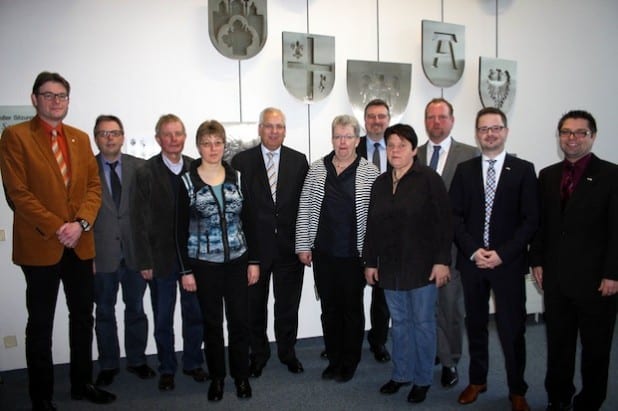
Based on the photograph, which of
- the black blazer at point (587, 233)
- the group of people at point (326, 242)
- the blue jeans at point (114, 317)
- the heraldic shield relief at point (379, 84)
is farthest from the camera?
the heraldic shield relief at point (379, 84)

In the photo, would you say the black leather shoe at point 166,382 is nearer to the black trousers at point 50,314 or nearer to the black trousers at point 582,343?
the black trousers at point 50,314

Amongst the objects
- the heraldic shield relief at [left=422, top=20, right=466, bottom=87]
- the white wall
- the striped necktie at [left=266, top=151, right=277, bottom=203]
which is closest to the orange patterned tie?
the white wall

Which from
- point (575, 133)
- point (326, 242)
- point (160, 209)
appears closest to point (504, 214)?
point (575, 133)

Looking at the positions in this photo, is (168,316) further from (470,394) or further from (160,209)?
(470,394)

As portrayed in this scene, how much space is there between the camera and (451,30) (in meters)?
3.96

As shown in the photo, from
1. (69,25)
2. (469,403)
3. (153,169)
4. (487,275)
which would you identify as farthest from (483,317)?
(69,25)

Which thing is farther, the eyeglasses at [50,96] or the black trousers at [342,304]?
the black trousers at [342,304]

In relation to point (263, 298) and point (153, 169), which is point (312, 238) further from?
point (153, 169)

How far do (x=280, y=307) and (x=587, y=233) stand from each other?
1812mm

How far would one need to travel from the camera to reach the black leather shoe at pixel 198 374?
2988 millimetres

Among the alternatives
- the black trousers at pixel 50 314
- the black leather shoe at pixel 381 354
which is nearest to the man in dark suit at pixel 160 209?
the black trousers at pixel 50 314

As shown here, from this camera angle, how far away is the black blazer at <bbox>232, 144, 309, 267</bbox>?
115 inches

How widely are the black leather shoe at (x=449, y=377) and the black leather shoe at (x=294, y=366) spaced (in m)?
0.90

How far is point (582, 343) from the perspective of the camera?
228 centimetres
